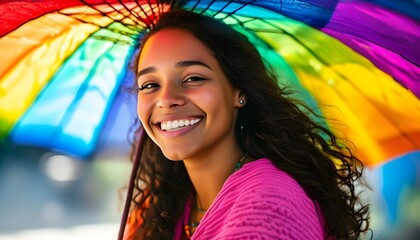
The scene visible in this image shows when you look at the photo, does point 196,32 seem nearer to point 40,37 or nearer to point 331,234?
point 40,37

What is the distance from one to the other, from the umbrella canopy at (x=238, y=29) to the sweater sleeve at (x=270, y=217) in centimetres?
56

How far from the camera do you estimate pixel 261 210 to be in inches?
65.4

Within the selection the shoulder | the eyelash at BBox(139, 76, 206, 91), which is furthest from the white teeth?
the shoulder

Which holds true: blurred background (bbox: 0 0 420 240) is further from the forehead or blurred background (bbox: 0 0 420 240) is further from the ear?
the ear

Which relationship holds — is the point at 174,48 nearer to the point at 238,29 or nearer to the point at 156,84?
the point at 156,84

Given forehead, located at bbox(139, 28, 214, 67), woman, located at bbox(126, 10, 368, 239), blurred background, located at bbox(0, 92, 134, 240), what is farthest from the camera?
blurred background, located at bbox(0, 92, 134, 240)

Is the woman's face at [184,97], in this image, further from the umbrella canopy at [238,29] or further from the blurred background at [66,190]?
the blurred background at [66,190]

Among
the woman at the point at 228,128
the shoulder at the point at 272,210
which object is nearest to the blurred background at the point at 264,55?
the woman at the point at 228,128

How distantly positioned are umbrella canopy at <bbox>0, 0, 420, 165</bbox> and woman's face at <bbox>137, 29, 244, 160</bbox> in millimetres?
185

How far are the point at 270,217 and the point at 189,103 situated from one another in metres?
0.55

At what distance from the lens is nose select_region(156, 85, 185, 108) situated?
6.64 ft

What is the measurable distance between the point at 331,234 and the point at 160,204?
0.87 m

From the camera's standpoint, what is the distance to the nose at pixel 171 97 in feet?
6.64

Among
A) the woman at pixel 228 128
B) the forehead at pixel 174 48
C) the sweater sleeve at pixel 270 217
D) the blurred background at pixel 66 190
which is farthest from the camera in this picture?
the blurred background at pixel 66 190
